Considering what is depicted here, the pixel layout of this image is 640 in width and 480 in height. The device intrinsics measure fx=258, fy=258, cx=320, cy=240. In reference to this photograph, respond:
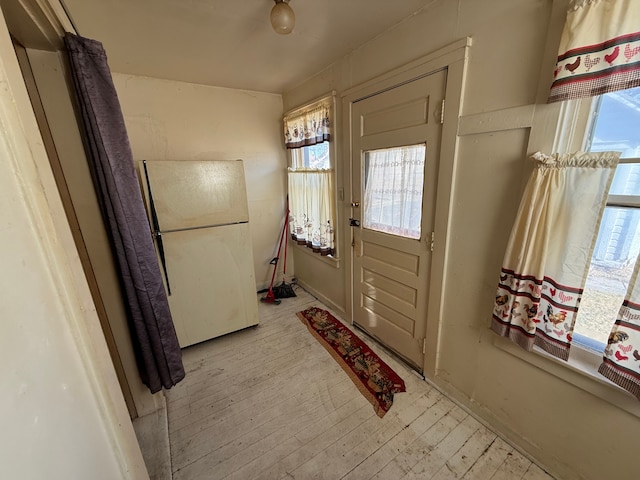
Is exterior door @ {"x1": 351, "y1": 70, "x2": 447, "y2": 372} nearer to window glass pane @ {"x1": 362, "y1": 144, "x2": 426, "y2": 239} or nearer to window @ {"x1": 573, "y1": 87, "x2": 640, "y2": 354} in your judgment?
window glass pane @ {"x1": 362, "y1": 144, "x2": 426, "y2": 239}

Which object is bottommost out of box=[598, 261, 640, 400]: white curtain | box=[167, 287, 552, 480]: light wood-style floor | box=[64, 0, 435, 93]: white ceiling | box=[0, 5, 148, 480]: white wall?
box=[167, 287, 552, 480]: light wood-style floor

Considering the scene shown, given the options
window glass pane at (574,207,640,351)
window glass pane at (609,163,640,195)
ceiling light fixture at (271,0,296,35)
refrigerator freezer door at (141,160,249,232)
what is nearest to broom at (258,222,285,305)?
refrigerator freezer door at (141,160,249,232)

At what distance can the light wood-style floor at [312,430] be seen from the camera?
1327 mm

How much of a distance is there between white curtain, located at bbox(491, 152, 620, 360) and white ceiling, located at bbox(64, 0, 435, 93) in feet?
3.90

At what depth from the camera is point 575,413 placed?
1172mm

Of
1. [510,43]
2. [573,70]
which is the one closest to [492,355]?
[573,70]

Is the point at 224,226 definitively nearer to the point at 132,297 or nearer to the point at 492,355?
the point at 132,297

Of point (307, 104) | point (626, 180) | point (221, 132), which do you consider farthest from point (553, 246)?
point (221, 132)

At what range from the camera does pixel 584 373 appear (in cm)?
111

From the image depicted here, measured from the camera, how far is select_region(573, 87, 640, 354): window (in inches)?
37.4

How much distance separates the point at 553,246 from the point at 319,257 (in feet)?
6.69

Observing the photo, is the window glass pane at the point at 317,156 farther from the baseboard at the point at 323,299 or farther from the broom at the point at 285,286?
the baseboard at the point at 323,299

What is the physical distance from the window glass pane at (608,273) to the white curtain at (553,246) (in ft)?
0.25

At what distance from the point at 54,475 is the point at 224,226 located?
180 cm
